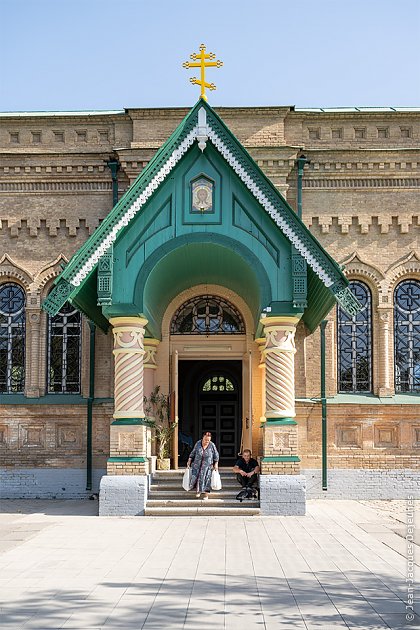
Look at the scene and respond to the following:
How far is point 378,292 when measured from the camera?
1847 centimetres

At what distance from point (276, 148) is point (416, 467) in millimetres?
7412

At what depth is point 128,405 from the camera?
15.2m

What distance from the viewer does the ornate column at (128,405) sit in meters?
15.1

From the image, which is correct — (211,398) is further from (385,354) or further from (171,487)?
(171,487)

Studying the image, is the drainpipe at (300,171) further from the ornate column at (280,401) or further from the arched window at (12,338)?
the arched window at (12,338)

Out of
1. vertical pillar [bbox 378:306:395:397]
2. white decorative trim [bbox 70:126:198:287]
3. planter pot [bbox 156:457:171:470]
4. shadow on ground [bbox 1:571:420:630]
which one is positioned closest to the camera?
shadow on ground [bbox 1:571:420:630]

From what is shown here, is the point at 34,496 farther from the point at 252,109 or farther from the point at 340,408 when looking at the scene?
the point at 252,109

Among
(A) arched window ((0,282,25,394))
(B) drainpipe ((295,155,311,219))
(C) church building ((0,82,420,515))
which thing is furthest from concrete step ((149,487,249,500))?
(B) drainpipe ((295,155,311,219))

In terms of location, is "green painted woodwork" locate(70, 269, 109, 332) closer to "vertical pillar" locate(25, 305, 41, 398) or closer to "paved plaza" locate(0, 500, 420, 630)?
"vertical pillar" locate(25, 305, 41, 398)

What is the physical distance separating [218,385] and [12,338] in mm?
5672

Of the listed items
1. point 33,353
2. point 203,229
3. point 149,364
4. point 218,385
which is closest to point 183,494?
point 149,364

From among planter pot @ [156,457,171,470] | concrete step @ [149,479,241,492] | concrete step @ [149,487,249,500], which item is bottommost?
concrete step @ [149,487,249,500]

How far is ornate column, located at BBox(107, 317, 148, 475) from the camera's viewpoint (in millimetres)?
15078

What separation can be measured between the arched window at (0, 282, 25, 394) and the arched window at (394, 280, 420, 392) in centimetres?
822
